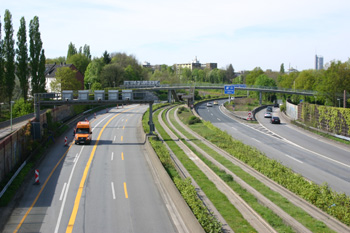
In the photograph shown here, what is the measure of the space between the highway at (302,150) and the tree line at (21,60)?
3663cm

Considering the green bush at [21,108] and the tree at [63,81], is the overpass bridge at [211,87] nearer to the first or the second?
the tree at [63,81]

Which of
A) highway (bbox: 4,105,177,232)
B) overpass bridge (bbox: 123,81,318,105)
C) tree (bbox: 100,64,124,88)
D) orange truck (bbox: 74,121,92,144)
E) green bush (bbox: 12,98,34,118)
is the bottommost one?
highway (bbox: 4,105,177,232)

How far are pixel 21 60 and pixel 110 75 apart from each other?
61.5 meters

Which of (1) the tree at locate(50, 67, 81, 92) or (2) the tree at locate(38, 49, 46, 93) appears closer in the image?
(2) the tree at locate(38, 49, 46, 93)

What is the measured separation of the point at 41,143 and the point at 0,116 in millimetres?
20646

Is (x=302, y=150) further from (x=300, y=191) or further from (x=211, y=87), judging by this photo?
(x=211, y=87)

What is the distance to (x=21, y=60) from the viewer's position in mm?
58375

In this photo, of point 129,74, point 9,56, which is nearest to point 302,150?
point 9,56

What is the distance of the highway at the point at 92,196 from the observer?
1800 cm

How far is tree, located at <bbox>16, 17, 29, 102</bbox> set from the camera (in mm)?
58250

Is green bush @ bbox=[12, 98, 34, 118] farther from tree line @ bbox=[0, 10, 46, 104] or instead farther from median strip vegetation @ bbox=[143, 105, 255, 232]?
median strip vegetation @ bbox=[143, 105, 255, 232]

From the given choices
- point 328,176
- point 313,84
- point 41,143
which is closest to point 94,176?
point 41,143

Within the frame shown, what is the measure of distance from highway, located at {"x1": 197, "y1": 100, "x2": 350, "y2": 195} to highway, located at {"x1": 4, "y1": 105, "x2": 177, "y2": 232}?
1503 centimetres

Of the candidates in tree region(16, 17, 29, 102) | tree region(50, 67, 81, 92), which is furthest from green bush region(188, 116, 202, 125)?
tree region(50, 67, 81, 92)
